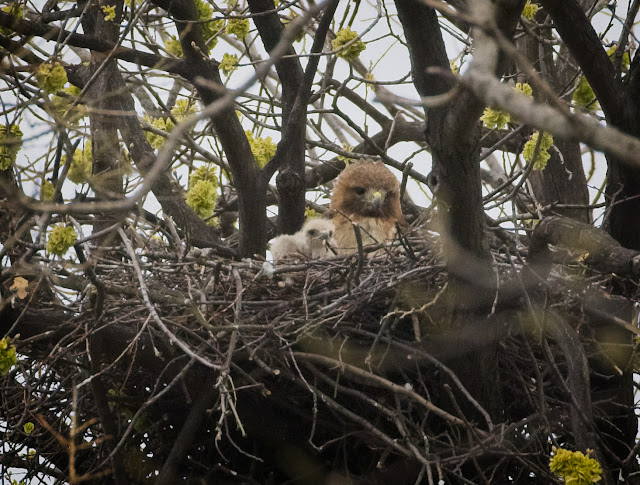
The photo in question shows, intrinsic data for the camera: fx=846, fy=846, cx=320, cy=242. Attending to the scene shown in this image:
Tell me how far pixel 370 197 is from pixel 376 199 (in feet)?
0.36

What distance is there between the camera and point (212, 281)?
14.4 ft

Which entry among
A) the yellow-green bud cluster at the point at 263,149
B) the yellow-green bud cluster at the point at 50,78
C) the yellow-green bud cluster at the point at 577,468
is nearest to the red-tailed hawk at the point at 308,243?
the yellow-green bud cluster at the point at 263,149

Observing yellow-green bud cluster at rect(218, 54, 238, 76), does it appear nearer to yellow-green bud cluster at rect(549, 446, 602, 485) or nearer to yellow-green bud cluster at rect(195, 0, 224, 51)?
yellow-green bud cluster at rect(195, 0, 224, 51)

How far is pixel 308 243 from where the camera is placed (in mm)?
5289

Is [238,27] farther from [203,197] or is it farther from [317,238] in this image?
[317,238]

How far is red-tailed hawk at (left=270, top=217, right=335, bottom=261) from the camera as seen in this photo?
523cm

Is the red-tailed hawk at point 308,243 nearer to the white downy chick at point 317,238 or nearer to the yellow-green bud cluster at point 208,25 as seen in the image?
the white downy chick at point 317,238

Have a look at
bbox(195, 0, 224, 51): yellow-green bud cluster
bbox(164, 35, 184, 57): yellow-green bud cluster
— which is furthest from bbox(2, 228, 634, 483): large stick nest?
bbox(164, 35, 184, 57): yellow-green bud cluster

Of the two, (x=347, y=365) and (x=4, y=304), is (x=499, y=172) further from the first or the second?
(x=4, y=304)

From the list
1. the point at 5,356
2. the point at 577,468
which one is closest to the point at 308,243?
the point at 5,356

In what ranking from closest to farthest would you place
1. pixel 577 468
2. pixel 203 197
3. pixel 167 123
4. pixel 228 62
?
pixel 577 468
pixel 203 197
pixel 228 62
pixel 167 123

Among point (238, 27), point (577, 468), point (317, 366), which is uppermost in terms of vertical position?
point (238, 27)

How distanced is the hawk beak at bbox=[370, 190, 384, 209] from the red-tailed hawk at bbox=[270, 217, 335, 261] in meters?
0.79

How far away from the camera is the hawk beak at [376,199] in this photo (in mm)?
6141
